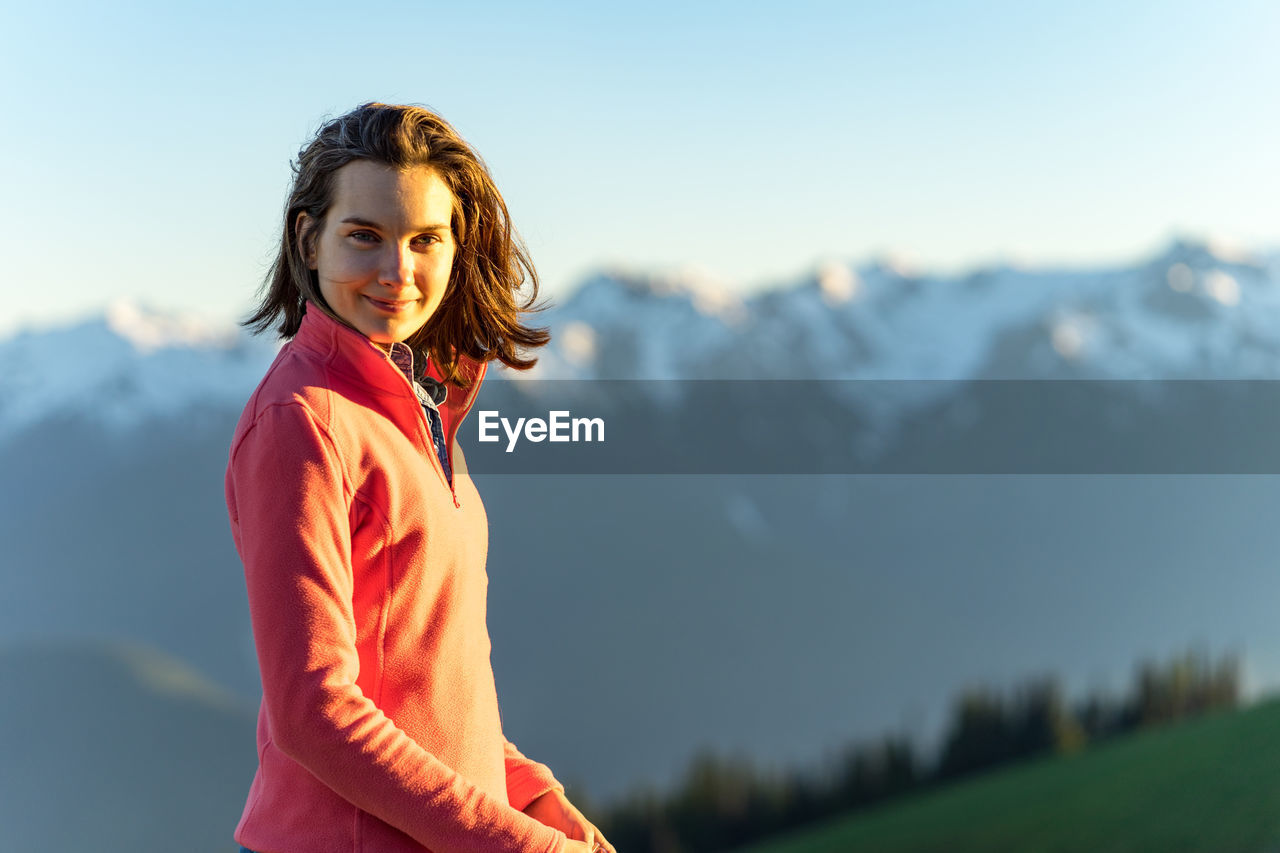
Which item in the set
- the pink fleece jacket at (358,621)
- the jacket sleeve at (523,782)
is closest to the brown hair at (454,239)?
the pink fleece jacket at (358,621)

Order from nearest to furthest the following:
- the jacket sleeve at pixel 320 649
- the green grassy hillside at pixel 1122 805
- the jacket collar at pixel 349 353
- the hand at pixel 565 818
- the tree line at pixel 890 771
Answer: the jacket sleeve at pixel 320 649
the jacket collar at pixel 349 353
the hand at pixel 565 818
the green grassy hillside at pixel 1122 805
the tree line at pixel 890 771

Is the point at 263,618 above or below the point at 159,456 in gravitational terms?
above

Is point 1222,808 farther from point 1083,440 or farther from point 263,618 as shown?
point 1083,440

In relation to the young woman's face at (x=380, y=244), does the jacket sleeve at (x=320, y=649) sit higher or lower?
lower

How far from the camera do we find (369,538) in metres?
0.94

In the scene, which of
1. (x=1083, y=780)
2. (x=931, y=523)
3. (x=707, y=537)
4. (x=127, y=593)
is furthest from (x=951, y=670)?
(x=127, y=593)

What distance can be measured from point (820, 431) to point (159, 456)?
2548 cm

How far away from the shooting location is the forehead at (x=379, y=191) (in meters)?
1.01

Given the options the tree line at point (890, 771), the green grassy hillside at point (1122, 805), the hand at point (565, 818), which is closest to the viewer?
the hand at point (565, 818)

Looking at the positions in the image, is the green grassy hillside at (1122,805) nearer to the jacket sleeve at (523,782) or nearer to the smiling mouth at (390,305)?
the jacket sleeve at (523,782)

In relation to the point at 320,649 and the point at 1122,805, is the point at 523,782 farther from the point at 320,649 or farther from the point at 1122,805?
the point at 1122,805

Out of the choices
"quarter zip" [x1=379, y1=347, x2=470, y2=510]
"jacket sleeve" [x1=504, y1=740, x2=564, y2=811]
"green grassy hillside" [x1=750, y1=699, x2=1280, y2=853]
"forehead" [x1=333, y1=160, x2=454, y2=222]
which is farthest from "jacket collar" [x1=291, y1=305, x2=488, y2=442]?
"green grassy hillside" [x1=750, y1=699, x2=1280, y2=853]

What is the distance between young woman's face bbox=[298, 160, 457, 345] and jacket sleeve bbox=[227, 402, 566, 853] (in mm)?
162

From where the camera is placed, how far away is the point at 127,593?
123ft
